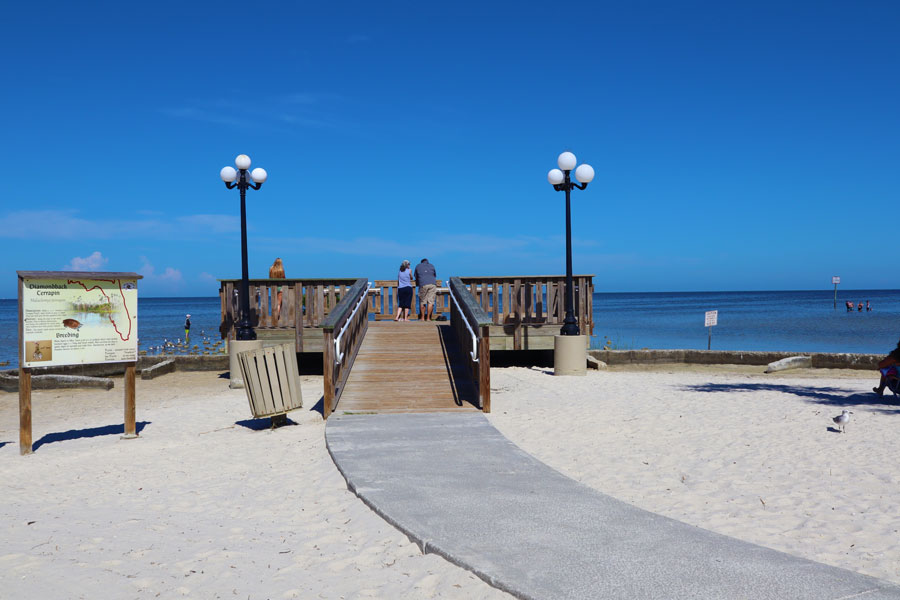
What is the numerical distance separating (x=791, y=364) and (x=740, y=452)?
958 centimetres

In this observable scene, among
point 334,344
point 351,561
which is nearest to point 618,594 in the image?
point 351,561

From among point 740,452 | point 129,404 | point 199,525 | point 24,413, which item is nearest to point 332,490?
point 199,525

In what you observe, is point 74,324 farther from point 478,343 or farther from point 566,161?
point 566,161

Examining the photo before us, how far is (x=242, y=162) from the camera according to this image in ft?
43.3

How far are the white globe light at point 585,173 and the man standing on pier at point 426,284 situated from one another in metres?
4.98

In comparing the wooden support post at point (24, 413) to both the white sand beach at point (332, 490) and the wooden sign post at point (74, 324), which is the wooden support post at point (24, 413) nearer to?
the wooden sign post at point (74, 324)

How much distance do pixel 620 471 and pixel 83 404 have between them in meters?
9.86

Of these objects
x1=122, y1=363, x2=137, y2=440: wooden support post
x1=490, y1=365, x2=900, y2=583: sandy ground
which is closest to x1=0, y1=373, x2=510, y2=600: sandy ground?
x1=122, y1=363, x2=137, y2=440: wooden support post

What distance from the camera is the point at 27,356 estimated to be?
7.55 metres

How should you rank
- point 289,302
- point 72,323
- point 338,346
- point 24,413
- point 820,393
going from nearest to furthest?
point 24,413 → point 72,323 → point 338,346 → point 820,393 → point 289,302

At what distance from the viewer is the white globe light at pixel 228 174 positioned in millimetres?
13305

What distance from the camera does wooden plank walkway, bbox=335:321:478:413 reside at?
30.7 ft

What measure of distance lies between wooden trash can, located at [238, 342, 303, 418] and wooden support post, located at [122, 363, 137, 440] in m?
1.33

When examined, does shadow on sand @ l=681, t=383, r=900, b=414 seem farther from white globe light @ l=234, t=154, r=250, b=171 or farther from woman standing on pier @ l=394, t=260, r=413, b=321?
white globe light @ l=234, t=154, r=250, b=171
